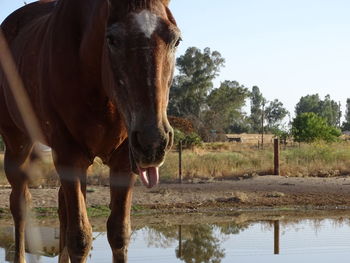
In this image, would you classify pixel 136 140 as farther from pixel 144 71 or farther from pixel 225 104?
pixel 225 104

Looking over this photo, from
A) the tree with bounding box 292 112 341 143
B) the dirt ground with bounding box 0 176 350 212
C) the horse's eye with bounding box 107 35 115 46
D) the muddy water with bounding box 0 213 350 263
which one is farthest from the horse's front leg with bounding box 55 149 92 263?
the tree with bounding box 292 112 341 143

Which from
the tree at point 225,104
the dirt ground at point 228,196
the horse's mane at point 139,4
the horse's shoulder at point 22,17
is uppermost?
the tree at point 225,104

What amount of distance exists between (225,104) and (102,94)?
187 ft

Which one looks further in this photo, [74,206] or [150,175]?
[74,206]

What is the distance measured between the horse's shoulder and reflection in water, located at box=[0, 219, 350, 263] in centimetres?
Result: 226

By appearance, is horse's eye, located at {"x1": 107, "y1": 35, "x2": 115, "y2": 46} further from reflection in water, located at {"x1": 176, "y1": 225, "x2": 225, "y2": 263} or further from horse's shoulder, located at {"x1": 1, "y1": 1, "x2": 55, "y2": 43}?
reflection in water, located at {"x1": 176, "y1": 225, "x2": 225, "y2": 263}

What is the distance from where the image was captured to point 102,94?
3.77 metres

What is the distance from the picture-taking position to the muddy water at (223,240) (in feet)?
23.0

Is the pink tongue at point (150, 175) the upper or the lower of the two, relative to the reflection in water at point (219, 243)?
upper

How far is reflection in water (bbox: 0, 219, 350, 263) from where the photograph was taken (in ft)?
22.9

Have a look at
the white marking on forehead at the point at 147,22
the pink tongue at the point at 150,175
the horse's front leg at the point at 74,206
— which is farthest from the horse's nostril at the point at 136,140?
the horse's front leg at the point at 74,206

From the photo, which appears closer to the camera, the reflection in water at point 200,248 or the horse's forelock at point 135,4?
the horse's forelock at point 135,4

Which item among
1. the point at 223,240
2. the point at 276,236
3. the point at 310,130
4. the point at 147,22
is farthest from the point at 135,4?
the point at 310,130

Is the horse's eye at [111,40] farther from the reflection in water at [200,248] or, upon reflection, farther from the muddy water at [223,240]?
the reflection in water at [200,248]
